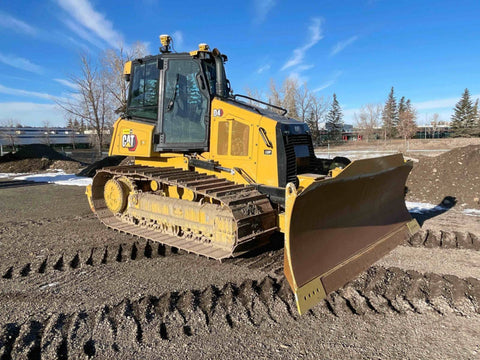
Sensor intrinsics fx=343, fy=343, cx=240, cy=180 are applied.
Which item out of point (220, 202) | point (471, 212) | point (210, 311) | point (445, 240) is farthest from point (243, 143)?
point (471, 212)

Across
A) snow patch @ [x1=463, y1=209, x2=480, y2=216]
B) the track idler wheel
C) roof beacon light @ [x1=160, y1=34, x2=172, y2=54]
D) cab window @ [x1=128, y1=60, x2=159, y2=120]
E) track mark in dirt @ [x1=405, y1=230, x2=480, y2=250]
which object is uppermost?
roof beacon light @ [x1=160, y1=34, x2=172, y2=54]

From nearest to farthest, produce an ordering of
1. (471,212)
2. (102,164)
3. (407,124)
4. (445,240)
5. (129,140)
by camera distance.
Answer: (445,240)
(129,140)
(471,212)
(102,164)
(407,124)

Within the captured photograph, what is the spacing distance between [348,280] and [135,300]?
2.59 meters

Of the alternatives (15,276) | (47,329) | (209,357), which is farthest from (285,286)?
(15,276)

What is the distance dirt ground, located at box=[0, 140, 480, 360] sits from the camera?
3.11 m

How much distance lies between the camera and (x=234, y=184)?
17.7 feet

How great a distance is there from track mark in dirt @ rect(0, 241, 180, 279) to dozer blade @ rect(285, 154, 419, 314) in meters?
2.53

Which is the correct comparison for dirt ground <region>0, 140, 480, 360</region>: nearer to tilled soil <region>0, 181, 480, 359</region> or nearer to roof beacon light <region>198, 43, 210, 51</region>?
tilled soil <region>0, 181, 480, 359</region>

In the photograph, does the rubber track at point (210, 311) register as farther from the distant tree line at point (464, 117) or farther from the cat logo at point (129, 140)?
the distant tree line at point (464, 117)

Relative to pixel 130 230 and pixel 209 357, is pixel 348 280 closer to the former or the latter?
pixel 209 357

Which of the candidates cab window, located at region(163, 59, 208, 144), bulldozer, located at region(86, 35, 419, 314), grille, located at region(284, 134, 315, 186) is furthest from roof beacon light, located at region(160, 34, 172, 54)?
grille, located at region(284, 134, 315, 186)

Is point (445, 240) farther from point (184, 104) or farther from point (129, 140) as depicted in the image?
point (129, 140)

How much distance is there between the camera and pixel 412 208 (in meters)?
8.88

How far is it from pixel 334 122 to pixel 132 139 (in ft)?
180
